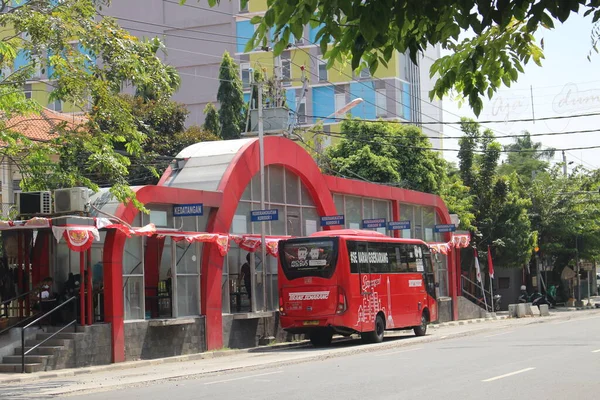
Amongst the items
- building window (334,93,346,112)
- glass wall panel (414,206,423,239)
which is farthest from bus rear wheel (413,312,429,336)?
building window (334,93,346,112)

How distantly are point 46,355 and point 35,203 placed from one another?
3783 millimetres

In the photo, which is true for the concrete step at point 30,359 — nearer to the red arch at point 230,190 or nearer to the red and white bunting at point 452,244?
the red arch at point 230,190

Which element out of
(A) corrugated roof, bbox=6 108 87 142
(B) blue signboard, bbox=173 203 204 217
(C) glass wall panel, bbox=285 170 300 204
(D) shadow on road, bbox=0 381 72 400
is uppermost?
(A) corrugated roof, bbox=6 108 87 142

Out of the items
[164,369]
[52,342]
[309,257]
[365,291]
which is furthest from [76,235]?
[365,291]

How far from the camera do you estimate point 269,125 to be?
1235 inches

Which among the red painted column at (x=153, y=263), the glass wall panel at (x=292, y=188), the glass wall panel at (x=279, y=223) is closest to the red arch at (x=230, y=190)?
the glass wall panel at (x=292, y=188)

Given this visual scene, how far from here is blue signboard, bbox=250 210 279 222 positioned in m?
26.5

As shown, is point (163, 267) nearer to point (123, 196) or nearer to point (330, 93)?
point (123, 196)

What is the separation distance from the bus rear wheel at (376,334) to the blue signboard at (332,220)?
464 cm

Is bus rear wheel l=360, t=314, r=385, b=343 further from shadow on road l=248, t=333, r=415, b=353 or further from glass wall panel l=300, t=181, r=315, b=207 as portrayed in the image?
glass wall panel l=300, t=181, r=315, b=207

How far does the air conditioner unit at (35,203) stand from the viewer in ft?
70.6

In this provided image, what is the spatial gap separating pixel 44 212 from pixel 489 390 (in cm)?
1257

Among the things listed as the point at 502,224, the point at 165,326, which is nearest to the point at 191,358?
the point at 165,326

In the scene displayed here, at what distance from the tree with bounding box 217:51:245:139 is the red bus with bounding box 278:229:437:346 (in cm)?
2150
